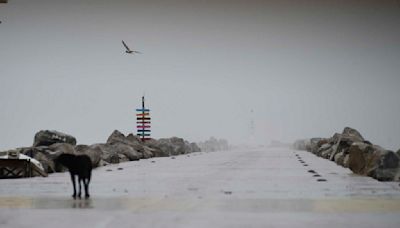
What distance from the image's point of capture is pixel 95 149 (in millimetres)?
38000

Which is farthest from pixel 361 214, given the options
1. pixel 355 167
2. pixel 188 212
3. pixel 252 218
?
pixel 355 167

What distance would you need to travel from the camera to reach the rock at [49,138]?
40.9 meters

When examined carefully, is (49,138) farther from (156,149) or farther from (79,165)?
(79,165)

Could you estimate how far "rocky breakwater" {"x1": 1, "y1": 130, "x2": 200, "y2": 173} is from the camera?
30.8 metres

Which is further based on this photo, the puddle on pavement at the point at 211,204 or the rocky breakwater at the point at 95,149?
the rocky breakwater at the point at 95,149

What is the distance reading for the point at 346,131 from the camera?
53.3m

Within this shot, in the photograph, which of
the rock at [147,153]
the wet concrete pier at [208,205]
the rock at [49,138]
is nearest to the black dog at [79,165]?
the wet concrete pier at [208,205]

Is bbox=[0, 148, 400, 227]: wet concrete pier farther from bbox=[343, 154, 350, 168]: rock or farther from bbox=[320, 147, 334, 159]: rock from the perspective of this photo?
bbox=[320, 147, 334, 159]: rock

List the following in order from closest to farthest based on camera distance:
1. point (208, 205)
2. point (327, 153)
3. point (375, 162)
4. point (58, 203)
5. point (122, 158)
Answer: point (208, 205) < point (58, 203) < point (375, 162) < point (122, 158) < point (327, 153)

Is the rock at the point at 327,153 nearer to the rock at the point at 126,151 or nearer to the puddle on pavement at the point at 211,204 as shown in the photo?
the rock at the point at 126,151

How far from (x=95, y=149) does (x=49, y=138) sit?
5298mm

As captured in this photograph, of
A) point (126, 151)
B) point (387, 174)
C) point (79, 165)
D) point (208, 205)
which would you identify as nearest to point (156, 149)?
point (126, 151)

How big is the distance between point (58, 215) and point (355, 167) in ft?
57.4

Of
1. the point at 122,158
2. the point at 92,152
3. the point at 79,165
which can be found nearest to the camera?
the point at 79,165
